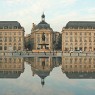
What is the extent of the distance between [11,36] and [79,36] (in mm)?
34169

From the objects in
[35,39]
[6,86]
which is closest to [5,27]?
[35,39]

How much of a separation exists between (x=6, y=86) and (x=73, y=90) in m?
4.35

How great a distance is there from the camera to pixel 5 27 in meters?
142

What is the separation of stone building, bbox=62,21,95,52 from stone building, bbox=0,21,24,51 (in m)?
22.2

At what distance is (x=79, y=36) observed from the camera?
469 feet

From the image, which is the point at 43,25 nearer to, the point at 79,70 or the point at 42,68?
the point at 42,68

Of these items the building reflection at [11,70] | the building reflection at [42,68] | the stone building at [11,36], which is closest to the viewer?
the building reflection at [11,70]

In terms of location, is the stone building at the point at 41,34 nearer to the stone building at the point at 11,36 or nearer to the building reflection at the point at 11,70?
the stone building at the point at 11,36

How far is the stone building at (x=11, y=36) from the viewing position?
142125 millimetres

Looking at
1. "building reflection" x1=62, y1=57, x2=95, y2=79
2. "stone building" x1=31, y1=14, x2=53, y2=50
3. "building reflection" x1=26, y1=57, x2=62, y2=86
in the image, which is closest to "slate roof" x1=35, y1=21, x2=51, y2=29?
"stone building" x1=31, y1=14, x2=53, y2=50

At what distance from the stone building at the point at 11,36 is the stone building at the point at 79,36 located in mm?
22161

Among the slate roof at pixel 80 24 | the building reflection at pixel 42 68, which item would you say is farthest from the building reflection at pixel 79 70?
the slate roof at pixel 80 24

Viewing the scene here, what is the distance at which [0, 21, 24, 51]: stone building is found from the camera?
142 m

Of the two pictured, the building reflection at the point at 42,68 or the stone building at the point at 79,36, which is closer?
the building reflection at the point at 42,68
